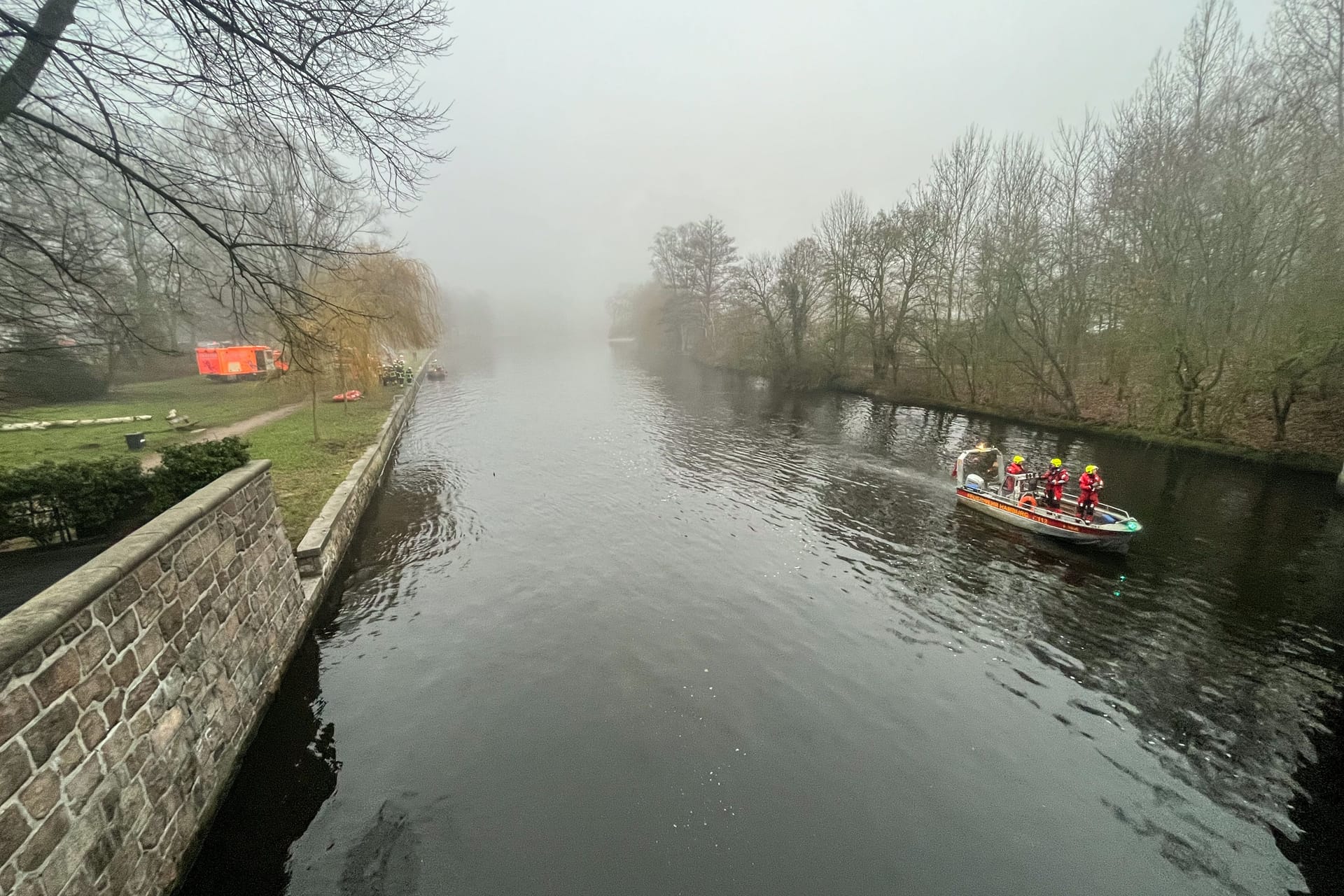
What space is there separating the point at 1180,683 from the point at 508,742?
29.6ft

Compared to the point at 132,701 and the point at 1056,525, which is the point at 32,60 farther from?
the point at 1056,525

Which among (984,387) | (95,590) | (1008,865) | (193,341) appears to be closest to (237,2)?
Result: (95,590)

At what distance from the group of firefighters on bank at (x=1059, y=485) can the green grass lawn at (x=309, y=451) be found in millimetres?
15153

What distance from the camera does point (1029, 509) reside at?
40.9 feet

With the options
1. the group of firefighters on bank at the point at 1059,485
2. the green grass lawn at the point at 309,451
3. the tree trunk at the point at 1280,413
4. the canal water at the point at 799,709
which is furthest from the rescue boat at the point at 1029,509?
the green grass lawn at the point at 309,451

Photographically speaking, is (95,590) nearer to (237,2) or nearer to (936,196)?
(237,2)

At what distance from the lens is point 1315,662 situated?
800 centimetres

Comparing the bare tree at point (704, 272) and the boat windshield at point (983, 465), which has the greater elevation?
the bare tree at point (704, 272)

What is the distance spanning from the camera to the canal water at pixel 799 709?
5121 mm

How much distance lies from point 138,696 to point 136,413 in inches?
806

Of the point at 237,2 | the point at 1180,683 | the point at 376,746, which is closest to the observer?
the point at 237,2

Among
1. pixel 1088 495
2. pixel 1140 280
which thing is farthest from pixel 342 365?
pixel 1140 280

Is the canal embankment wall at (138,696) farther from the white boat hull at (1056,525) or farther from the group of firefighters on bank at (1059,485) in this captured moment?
the group of firefighters on bank at (1059,485)

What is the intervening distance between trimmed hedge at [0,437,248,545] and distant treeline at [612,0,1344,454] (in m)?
23.5
